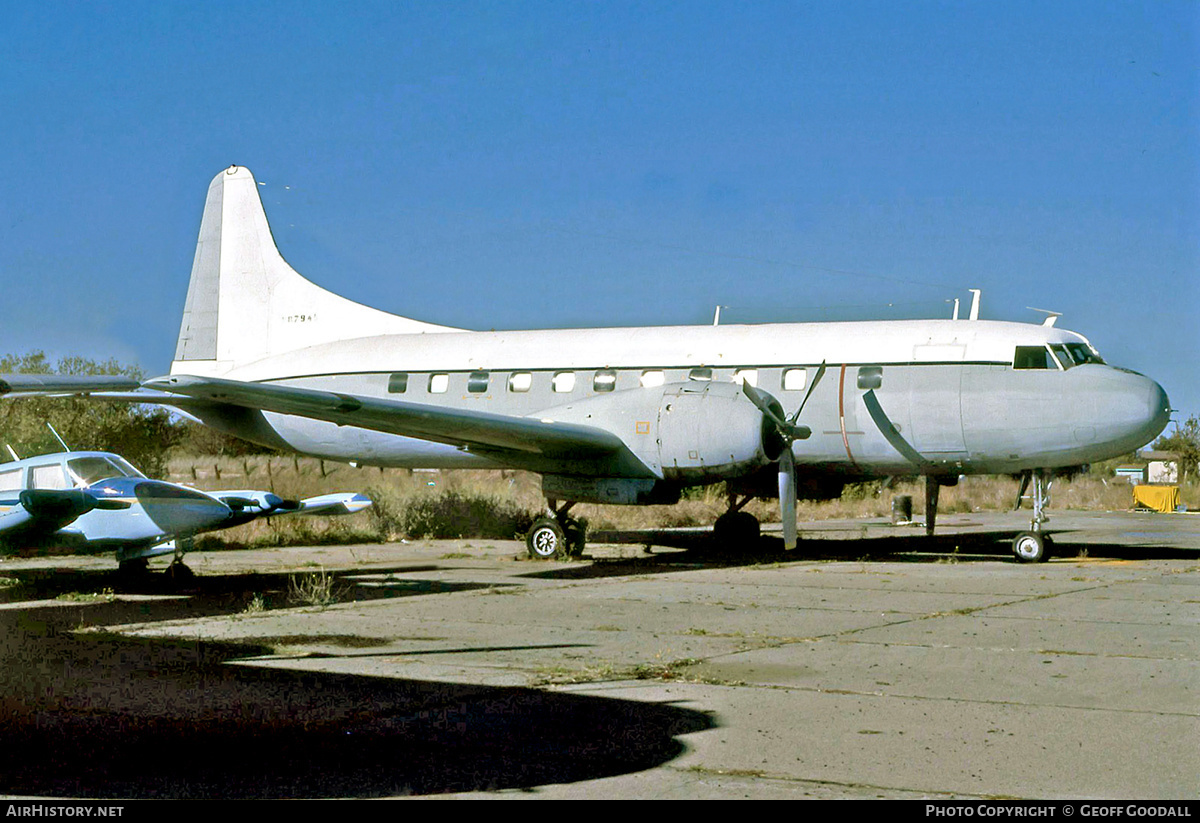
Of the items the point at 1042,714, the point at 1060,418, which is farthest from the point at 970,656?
the point at 1060,418

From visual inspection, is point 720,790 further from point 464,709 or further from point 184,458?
point 184,458

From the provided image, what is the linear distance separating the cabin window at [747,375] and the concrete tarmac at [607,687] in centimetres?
351

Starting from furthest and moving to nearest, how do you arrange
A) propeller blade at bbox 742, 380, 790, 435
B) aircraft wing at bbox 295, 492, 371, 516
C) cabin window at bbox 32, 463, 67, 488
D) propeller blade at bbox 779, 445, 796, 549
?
propeller blade at bbox 779, 445, 796, 549 → propeller blade at bbox 742, 380, 790, 435 → aircraft wing at bbox 295, 492, 371, 516 → cabin window at bbox 32, 463, 67, 488

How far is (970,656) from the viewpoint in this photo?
27.7 feet

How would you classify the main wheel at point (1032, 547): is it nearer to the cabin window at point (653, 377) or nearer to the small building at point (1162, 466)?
the cabin window at point (653, 377)

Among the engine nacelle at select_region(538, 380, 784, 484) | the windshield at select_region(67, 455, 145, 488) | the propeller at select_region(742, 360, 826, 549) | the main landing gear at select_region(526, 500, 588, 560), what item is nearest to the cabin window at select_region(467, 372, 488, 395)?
the main landing gear at select_region(526, 500, 588, 560)

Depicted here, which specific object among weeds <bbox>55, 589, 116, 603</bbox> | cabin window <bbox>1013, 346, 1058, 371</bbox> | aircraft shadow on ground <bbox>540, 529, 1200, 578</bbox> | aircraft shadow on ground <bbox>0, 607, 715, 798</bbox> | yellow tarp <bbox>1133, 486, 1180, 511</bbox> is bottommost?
aircraft shadow on ground <bbox>0, 607, 715, 798</bbox>

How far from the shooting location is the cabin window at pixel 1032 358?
15680mm

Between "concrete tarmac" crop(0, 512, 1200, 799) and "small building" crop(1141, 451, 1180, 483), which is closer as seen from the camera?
"concrete tarmac" crop(0, 512, 1200, 799)

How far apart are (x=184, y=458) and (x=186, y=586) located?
31.1 meters

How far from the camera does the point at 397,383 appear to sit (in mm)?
19188

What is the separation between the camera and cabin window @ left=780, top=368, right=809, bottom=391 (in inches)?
657

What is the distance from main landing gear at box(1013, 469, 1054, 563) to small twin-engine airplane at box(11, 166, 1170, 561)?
29 mm

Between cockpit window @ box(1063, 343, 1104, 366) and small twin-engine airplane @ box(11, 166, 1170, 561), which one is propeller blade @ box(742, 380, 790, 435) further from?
cockpit window @ box(1063, 343, 1104, 366)
